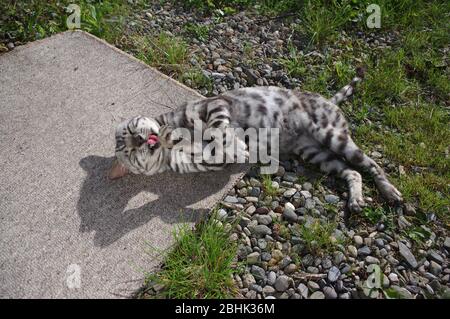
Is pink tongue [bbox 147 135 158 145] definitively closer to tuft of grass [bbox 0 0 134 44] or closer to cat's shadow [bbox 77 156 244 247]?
cat's shadow [bbox 77 156 244 247]

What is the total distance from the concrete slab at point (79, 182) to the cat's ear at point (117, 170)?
0.08 m

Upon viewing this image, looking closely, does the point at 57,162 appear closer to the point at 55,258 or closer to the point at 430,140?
the point at 55,258

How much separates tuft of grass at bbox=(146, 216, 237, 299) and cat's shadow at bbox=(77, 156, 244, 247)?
254 millimetres

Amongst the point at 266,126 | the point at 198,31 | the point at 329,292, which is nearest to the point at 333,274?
the point at 329,292

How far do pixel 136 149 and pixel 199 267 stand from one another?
1.11 metres

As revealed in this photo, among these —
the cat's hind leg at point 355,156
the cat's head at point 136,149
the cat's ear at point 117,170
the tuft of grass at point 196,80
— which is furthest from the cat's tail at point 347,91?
the cat's ear at point 117,170

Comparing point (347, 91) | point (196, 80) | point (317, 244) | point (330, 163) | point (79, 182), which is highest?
point (347, 91)

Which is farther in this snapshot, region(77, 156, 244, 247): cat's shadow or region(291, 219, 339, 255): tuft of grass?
region(77, 156, 244, 247): cat's shadow

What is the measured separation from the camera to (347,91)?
377 cm

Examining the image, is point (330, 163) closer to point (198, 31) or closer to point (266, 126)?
point (266, 126)

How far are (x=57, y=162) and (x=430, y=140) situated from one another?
3255 mm

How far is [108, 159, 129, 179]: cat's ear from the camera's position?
313 cm

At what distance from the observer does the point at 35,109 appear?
3707 millimetres

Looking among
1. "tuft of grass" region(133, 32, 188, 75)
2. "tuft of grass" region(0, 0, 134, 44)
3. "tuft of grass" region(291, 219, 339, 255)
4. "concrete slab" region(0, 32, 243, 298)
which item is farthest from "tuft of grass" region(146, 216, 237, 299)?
"tuft of grass" region(0, 0, 134, 44)
